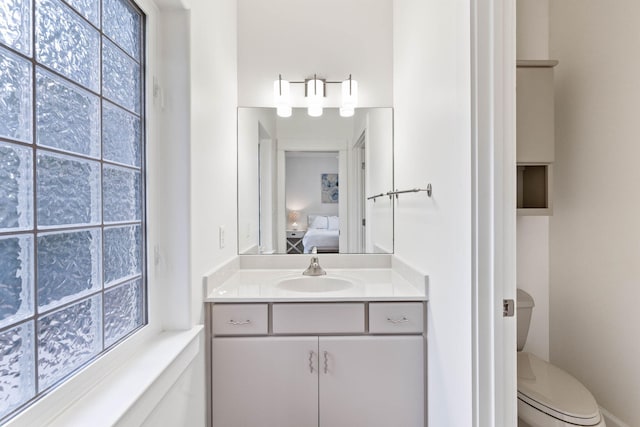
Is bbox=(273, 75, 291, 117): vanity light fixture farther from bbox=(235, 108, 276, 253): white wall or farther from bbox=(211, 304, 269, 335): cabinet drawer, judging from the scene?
bbox=(211, 304, 269, 335): cabinet drawer

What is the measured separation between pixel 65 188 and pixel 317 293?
1141mm

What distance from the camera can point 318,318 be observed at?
1.53m

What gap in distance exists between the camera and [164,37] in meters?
1.21

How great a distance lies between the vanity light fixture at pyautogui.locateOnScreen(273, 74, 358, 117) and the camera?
206cm

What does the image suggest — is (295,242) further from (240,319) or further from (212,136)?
(212,136)

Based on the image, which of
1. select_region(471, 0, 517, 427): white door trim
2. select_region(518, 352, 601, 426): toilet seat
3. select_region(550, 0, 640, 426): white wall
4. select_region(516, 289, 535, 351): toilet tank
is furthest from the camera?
select_region(516, 289, 535, 351): toilet tank

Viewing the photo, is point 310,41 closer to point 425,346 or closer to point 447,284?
point 447,284

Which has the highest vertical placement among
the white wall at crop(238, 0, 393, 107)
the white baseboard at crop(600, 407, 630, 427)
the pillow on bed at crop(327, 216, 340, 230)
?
the white wall at crop(238, 0, 393, 107)

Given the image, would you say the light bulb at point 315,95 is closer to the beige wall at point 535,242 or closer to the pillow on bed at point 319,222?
the pillow on bed at point 319,222

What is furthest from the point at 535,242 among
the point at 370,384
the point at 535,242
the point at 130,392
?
the point at 130,392

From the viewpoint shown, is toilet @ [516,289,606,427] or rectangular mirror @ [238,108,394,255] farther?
rectangular mirror @ [238,108,394,255]

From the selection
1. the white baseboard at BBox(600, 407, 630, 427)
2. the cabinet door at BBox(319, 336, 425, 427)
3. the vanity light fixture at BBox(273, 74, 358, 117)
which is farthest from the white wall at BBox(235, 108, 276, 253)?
the white baseboard at BBox(600, 407, 630, 427)

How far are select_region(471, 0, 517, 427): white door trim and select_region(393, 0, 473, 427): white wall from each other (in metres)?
0.04

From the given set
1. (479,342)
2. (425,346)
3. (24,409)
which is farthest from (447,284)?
(24,409)
